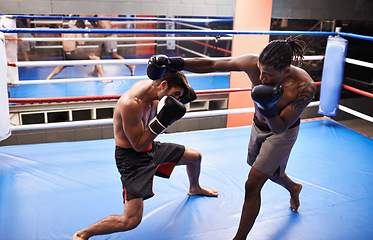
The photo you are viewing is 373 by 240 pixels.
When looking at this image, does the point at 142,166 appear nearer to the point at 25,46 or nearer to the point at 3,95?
the point at 3,95

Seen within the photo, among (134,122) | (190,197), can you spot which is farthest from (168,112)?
(190,197)

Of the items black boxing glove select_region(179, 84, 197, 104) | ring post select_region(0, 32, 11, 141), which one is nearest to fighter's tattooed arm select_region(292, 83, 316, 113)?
black boxing glove select_region(179, 84, 197, 104)

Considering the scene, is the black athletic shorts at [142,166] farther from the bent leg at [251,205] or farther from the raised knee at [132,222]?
the bent leg at [251,205]

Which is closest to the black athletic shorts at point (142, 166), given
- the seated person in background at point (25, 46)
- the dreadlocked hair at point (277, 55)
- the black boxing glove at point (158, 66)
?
the black boxing glove at point (158, 66)

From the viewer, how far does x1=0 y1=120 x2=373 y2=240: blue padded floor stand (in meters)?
1.80

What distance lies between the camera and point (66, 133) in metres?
4.78

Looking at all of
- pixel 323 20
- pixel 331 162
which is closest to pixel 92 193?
pixel 331 162

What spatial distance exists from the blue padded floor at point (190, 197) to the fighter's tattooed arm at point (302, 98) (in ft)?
2.21

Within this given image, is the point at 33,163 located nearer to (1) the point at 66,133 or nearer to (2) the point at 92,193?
(2) the point at 92,193

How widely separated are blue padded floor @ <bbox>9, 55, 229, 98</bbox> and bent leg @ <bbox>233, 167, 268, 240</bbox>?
3273 mm

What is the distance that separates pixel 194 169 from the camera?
6.70 feet

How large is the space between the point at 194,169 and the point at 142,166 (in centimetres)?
40

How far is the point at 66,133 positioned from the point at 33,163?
2.44 m

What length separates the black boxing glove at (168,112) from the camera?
5.05 ft
